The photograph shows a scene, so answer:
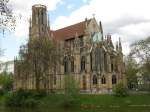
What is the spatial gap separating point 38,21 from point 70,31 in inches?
488

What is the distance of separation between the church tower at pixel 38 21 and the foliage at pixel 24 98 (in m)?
38.4

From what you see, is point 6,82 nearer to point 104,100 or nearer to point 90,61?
point 90,61

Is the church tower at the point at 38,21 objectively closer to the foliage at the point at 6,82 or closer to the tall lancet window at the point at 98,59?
the tall lancet window at the point at 98,59

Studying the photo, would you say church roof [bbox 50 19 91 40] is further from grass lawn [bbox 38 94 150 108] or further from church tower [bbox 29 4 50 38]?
grass lawn [bbox 38 94 150 108]

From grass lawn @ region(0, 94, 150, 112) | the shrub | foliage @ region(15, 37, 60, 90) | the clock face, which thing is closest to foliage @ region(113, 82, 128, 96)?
grass lawn @ region(0, 94, 150, 112)

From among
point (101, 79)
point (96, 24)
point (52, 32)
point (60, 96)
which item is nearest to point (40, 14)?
point (52, 32)

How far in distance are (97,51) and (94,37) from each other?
614cm

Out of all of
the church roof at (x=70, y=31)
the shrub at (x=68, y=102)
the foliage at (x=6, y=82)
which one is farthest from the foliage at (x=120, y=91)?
the foliage at (x=6, y=82)

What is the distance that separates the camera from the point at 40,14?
126m

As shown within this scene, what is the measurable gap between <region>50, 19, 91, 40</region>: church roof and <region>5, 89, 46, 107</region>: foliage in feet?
119

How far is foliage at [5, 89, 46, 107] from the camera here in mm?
84312

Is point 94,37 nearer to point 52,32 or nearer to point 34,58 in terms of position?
point 52,32

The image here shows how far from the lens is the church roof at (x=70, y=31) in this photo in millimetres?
120562

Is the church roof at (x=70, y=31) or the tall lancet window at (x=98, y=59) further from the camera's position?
the church roof at (x=70, y=31)
